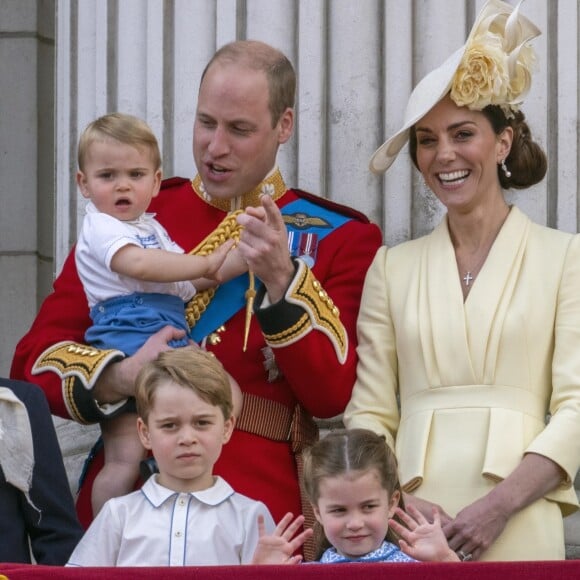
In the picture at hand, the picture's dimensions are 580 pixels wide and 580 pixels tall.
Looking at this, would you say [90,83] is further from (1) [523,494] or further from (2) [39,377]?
(1) [523,494]

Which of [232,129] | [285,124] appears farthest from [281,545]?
[285,124]

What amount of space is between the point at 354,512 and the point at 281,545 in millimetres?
209

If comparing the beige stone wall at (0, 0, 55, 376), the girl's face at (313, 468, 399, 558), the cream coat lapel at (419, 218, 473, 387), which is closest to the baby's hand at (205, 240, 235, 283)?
the cream coat lapel at (419, 218, 473, 387)

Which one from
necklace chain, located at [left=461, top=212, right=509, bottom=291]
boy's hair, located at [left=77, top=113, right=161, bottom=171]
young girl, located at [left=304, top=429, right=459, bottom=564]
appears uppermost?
boy's hair, located at [left=77, top=113, right=161, bottom=171]

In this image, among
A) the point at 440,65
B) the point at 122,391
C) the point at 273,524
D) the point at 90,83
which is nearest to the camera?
the point at 273,524

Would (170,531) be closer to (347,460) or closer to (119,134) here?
(347,460)

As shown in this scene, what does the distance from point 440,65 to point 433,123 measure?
0.52 m

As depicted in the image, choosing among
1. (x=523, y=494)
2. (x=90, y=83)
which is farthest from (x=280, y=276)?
(x=90, y=83)

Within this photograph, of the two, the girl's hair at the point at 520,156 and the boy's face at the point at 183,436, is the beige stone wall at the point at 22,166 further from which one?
the boy's face at the point at 183,436

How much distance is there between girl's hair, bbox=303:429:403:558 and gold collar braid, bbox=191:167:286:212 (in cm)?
99

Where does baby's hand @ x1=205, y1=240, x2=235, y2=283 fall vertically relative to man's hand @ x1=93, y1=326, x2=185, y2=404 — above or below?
above

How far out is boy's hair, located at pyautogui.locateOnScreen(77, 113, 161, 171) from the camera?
224 inches

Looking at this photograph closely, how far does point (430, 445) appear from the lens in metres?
5.46

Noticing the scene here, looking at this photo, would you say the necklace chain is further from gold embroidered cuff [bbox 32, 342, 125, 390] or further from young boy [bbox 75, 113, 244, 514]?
gold embroidered cuff [bbox 32, 342, 125, 390]
